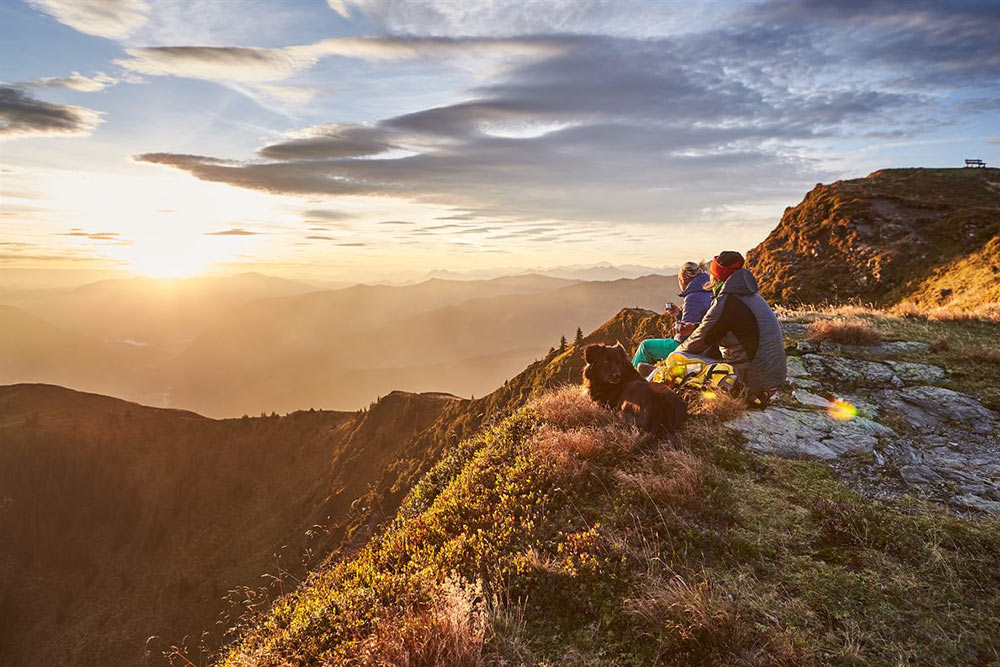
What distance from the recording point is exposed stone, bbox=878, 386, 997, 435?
6.77m

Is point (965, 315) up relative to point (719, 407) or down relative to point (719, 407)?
up

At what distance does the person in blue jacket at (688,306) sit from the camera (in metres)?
8.08

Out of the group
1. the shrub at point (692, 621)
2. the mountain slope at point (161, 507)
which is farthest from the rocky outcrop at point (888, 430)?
the mountain slope at point (161, 507)

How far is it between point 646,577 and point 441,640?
1.76m

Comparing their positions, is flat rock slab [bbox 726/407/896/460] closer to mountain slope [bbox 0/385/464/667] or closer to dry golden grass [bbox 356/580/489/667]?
dry golden grass [bbox 356/580/489/667]

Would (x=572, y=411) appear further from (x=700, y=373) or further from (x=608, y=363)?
(x=700, y=373)

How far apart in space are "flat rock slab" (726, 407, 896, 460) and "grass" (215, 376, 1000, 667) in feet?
1.42

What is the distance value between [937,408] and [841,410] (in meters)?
1.53

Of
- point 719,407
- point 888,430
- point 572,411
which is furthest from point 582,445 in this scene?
point 888,430

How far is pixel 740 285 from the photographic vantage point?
659cm

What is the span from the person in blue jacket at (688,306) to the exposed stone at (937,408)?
3.11 metres

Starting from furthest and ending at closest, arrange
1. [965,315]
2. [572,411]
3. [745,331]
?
[965,315] → [572,411] → [745,331]

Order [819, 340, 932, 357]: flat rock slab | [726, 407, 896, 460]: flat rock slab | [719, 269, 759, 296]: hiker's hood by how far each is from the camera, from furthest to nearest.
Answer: [819, 340, 932, 357]: flat rock slab < [719, 269, 759, 296]: hiker's hood < [726, 407, 896, 460]: flat rock slab

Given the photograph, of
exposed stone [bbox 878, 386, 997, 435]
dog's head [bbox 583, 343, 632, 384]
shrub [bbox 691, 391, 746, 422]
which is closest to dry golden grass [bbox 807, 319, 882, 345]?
exposed stone [bbox 878, 386, 997, 435]
